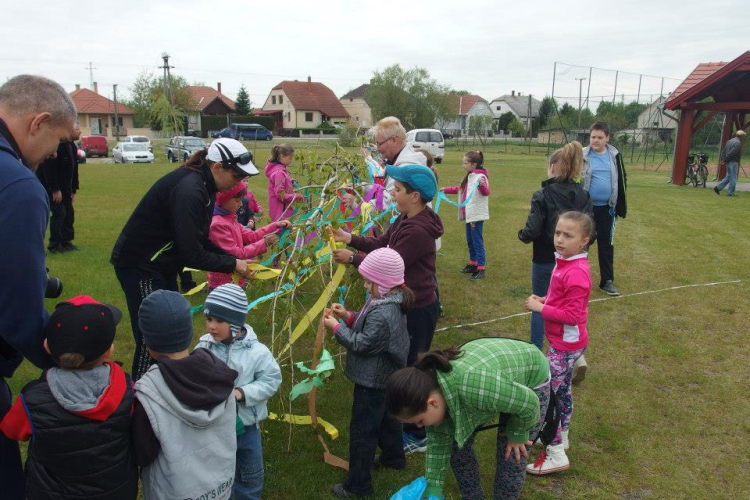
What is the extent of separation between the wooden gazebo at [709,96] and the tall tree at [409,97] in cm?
3756

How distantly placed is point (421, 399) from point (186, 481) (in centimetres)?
100

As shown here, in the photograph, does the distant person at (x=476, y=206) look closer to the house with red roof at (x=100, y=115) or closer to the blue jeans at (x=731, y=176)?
the blue jeans at (x=731, y=176)

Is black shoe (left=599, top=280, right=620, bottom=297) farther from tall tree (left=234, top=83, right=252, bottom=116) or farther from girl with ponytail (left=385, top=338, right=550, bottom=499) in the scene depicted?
tall tree (left=234, top=83, right=252, bottom=116)

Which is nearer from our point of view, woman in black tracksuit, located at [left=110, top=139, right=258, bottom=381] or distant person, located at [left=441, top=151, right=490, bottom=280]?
woman in black tracksuit, located at [left=110, top=139, right=258, bottom=381]

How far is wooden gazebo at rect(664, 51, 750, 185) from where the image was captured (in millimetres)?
17172

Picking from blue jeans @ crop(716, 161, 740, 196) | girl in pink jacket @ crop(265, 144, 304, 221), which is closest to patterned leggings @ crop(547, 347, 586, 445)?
girl in pink jacket @ crop(265, 144, 304, 221)

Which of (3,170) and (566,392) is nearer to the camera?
(3,170)

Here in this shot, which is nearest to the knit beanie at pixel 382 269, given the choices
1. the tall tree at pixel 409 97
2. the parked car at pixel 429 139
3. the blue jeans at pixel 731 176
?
the blue jeans at pixel 731 176

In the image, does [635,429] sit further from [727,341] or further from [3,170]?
[3,170]

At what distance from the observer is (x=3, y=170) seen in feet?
5.86

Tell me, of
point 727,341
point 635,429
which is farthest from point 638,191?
point 635,429

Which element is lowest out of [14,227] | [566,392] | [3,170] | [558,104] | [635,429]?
[635,429]

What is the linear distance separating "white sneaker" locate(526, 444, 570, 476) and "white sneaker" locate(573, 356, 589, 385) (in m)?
1.05

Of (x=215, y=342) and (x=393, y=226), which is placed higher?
(x=393, y=226)
